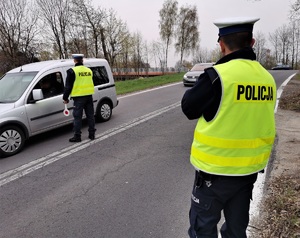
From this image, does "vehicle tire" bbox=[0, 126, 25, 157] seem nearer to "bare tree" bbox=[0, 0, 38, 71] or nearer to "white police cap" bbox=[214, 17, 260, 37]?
"white police cap" bbox=[214, 17, 260, 37]

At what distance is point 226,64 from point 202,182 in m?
0.88

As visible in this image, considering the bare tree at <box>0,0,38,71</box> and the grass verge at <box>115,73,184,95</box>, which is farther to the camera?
the bare tree at <box>0,0,38,71</box>

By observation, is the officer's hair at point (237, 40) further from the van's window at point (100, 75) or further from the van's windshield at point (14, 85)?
the van's window at point (100, 75)

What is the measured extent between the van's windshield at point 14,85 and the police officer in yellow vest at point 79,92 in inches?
36.2

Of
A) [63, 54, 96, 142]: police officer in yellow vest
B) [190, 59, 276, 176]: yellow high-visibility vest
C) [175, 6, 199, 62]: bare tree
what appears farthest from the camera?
[175, 6, 199, 62]: bare tree

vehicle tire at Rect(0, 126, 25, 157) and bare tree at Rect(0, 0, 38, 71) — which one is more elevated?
bare tree at Rect(0, 0, 38, 71)

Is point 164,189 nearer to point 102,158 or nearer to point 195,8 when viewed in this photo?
point 102,158

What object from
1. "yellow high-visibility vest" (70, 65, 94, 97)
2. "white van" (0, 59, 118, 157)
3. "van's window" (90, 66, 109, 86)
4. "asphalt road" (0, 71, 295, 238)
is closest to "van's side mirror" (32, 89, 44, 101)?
"white van" (0, 59, 118, 157)

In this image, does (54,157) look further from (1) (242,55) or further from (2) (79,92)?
(1) (242,55)

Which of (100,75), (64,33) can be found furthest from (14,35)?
(100,75)

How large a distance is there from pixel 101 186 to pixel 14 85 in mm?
3543

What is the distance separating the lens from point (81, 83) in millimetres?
6000

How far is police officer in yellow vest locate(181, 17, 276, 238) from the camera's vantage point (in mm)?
1784

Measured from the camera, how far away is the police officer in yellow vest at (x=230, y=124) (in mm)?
1784
